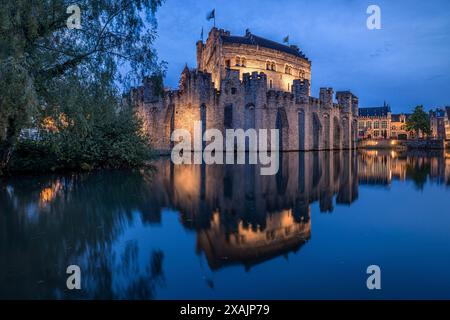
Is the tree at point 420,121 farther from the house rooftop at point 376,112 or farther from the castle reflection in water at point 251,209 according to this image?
the castle reflection in water at point 251,209

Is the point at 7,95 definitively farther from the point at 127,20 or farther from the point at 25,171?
the point at 25,171

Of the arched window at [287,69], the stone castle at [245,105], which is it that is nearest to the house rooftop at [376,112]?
the stone castle at [245,105]

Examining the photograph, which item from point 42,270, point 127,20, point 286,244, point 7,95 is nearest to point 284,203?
point 286,244

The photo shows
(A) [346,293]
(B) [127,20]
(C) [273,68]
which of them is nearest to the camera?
(A) [346,293]

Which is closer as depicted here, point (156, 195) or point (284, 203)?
point (284, 203)

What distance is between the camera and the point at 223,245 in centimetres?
458

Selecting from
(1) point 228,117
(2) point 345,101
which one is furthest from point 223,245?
(2) point 345,101

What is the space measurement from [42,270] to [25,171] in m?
12.3

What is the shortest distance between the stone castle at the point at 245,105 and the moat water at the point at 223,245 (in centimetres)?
1823

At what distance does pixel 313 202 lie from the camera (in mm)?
7809

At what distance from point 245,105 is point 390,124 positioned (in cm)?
6075

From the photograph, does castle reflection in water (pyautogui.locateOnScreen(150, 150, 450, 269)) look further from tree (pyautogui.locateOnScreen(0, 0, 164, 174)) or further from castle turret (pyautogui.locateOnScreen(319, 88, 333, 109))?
castle turret (pyautogui.locateOnScreen(319, 88, 333, 109))

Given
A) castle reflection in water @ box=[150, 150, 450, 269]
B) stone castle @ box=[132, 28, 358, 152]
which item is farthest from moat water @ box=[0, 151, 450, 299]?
stone castle @ box=[132, 28, 358, 152]

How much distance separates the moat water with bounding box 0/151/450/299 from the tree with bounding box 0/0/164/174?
9.14ft
